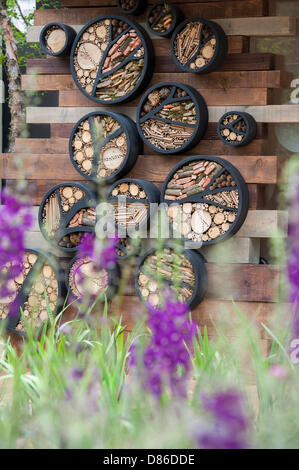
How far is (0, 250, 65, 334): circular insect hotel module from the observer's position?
3.70 meters

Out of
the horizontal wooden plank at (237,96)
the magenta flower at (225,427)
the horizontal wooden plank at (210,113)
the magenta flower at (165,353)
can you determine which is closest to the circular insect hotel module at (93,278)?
the horizontal wooden plank at (210,113)

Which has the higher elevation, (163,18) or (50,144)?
(163,18)

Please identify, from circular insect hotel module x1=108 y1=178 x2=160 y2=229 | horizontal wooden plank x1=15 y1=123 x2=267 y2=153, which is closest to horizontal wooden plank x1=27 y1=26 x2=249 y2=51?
horizontal wooden plank x1=15 y1=123 x2=267 y2=153

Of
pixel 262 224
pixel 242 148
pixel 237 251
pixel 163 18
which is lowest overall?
pixel 237 251

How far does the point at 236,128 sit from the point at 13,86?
215cm

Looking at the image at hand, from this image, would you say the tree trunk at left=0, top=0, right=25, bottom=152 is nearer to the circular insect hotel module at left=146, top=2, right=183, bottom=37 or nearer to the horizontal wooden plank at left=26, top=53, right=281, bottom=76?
the horizontal wooden plank at left=26, top=53, right=281, bottom=76

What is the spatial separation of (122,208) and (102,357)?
1524 mm

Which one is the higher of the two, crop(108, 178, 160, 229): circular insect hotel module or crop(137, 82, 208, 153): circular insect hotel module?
crop(137, 82, 208, 153): circular insect hotel module

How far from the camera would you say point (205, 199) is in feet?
11.3

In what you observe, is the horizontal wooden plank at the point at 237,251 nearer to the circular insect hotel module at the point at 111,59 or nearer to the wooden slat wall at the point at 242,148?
the wooden slat wall at the point at 242,148

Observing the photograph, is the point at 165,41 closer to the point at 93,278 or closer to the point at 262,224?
the point at 262,224

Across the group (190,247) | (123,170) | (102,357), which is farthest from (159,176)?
(102,357)

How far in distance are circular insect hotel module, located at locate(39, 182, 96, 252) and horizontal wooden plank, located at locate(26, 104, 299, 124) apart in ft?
1.48

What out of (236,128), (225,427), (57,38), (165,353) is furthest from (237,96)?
(225,427)
